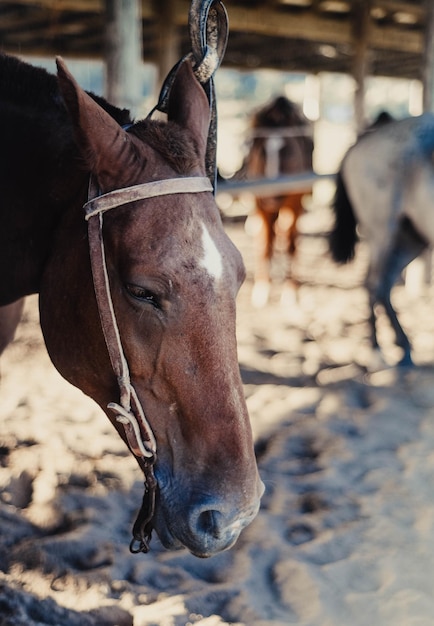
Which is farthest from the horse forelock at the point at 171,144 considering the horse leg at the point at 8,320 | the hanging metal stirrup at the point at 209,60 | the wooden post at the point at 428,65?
the wooden post at the point at 428,65

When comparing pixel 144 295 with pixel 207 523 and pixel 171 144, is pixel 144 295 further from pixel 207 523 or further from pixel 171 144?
pixel 207 523

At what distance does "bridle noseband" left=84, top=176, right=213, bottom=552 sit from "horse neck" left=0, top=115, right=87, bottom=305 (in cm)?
17

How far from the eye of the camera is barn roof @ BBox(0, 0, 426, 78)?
7.50 metres

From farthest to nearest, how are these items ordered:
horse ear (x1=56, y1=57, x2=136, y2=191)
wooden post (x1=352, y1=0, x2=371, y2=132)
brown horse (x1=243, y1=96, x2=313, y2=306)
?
wooden post (x1=352, y1=0, x2=371, y2=132) → brown horse (x1=243, y1=96, x2=313, y2=306) → horse ear (x1=56, y1=57, x2=136, y2=191)

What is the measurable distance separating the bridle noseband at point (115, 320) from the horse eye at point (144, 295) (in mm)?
57

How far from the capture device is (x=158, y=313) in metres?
1.28

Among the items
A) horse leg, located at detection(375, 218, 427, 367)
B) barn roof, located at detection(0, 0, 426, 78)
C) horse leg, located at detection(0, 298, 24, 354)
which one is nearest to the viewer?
horse leg, located at detection(0, 298, 24, 354)

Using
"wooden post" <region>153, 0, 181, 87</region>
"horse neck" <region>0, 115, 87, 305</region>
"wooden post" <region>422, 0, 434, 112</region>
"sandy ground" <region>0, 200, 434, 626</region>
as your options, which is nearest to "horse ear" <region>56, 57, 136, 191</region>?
"horse neck" <region>0, 115, 87, 305</region>

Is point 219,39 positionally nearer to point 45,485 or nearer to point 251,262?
point 45,485

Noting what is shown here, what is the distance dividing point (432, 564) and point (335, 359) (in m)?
2.45

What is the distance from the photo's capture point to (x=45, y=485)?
108 inches

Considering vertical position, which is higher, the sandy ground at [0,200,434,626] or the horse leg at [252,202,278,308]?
the horse leg at [252,202,278,308]

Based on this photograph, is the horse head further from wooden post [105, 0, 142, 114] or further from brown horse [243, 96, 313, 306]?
brown horse [243, 96, 313, 306]

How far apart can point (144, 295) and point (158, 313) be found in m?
0.05
